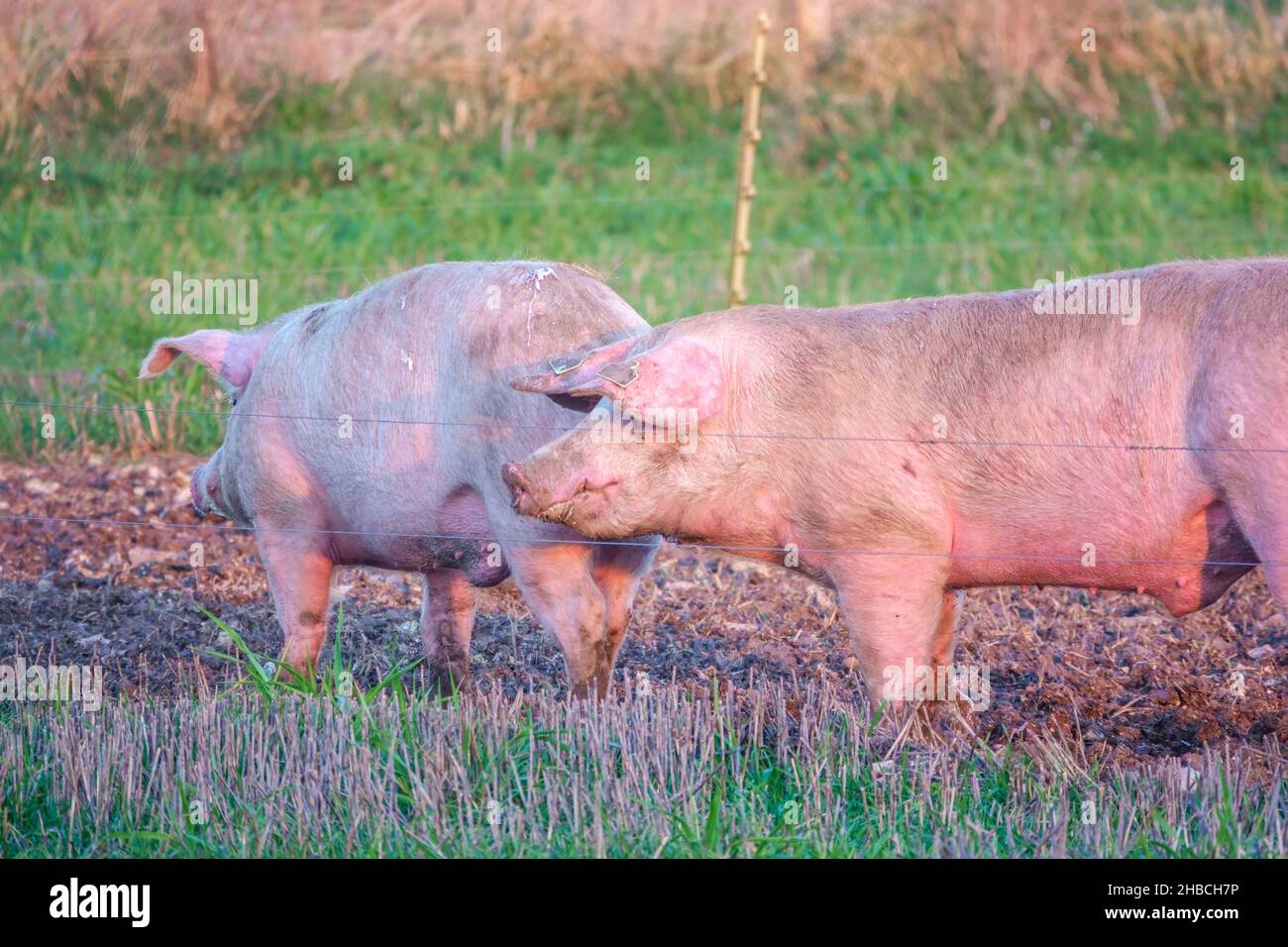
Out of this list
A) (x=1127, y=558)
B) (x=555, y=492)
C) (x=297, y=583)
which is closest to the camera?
(x=1127, y=558)

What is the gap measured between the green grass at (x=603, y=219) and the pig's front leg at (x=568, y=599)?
477 centimetres

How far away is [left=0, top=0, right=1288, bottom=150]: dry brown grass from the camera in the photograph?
45.7 ft

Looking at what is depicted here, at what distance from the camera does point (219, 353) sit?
640cm

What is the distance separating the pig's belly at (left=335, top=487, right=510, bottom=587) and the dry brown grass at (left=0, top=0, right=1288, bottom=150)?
873 centimetres

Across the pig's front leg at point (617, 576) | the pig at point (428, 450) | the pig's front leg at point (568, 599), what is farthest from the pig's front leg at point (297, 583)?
the pig's front leg at point (617, 576)

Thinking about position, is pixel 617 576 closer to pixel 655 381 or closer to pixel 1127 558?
pixel 655 381

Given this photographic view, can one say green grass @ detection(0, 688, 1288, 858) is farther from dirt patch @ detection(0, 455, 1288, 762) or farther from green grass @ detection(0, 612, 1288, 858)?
dirt patch @ detection(0, 455, 1288, 762)

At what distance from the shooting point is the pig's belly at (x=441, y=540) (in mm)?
5633

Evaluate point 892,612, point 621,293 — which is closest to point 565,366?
point 892,612

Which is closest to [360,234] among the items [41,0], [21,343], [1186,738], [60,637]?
[21,343]

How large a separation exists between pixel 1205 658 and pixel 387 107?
33.3ft

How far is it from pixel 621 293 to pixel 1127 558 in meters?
6.74

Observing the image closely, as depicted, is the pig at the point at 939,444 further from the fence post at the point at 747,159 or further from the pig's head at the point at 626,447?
the fence post at the point at 747,159
